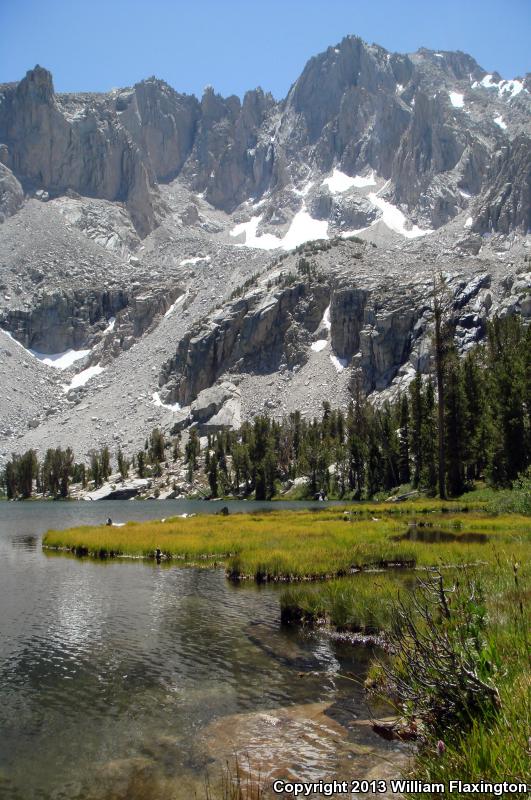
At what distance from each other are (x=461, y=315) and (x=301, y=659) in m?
182

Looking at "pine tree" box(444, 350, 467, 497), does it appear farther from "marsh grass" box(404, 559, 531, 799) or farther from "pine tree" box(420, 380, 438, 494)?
"marsh grass" box(404, 559, 531, 799)

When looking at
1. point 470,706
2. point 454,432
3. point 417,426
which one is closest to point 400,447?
point 417,426

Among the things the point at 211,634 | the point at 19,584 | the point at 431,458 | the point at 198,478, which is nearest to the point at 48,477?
the point at 198,478

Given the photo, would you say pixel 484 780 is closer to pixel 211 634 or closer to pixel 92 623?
pixel 211 634

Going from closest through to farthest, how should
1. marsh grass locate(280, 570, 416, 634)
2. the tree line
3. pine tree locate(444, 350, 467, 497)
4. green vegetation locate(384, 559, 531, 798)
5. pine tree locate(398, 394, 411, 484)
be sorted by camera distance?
green vegetation locate(384, 559, 531, 798) < marsh grass locate(280, 570, 416, 634) < the tree line < pine tree locate(444, 350, 467, 497) < pine tree locate(398, 394, 411, 484)

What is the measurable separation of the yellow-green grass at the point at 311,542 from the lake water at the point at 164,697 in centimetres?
434

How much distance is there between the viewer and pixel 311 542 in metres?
30.6

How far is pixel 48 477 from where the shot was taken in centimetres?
16425

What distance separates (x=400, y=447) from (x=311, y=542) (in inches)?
2202

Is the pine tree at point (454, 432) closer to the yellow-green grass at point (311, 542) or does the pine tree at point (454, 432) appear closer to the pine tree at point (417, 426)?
the yellow-green grass at point (311, 542)

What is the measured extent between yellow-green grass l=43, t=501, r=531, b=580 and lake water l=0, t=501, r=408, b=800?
→ 4344mm

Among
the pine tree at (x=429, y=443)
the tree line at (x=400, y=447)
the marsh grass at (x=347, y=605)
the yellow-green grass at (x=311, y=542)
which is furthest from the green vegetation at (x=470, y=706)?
the pine tree at (x=429, y=443)

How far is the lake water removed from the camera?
29.0 feet

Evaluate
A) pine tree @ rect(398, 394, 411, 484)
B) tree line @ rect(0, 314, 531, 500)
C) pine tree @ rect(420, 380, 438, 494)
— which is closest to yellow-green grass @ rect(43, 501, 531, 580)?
tree line @ rect(0, 314, 531, 500)
